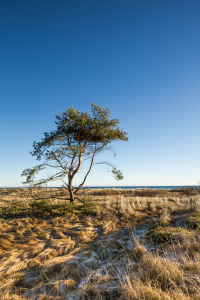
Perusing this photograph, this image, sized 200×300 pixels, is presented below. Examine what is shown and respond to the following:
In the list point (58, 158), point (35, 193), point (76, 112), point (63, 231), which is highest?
point (76, 112)

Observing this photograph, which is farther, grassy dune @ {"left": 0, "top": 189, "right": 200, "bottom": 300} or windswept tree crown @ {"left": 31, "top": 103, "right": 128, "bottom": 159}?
windswept tree crown @ {"left": 31, "top": 103, "right": 128, "bottom": 159}

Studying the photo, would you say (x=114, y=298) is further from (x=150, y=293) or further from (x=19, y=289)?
(x=19, y=289)

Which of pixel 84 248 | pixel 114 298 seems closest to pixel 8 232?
pixel 84 248

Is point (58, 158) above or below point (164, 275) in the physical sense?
above

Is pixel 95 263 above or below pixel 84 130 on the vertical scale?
below

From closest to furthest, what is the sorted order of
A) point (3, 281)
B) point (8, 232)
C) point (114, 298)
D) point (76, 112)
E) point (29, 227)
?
point (114, 298) → point (3, 281) → point (8, 232) → point (29, 227) → point (76, 112)

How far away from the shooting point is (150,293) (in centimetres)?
232

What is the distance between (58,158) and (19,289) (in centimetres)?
777

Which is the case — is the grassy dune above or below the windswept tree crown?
below

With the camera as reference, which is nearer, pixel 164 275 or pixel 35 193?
pixel 164 275

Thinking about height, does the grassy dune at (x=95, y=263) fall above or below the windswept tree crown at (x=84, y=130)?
below

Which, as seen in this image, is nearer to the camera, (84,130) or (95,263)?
(95,263)

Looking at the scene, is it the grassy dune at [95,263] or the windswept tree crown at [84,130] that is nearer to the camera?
the grassy dune at [95,263]

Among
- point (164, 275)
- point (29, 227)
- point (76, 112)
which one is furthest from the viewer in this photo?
point (76, 112)
